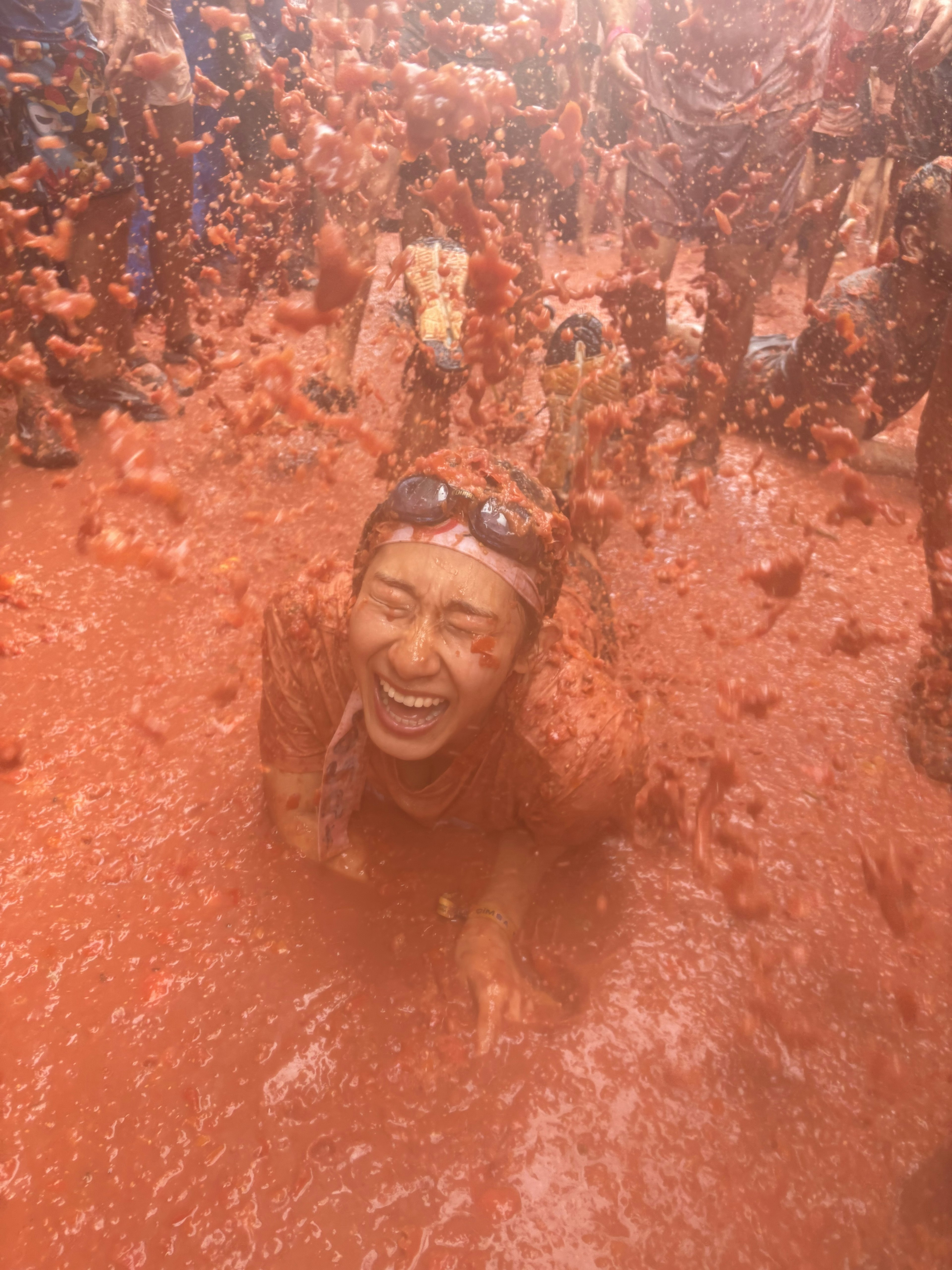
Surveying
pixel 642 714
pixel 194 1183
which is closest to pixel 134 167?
pixel 642 714

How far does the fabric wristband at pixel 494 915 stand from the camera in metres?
1.83

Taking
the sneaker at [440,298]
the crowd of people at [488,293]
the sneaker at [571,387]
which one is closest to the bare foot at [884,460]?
the crowd of people at [488,293]

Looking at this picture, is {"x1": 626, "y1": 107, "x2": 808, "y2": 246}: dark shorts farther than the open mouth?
Yes

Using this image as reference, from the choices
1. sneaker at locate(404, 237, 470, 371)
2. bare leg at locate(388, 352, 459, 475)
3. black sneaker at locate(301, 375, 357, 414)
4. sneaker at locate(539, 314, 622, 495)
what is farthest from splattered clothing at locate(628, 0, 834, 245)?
black sneaker at locate(301, 375, 357, 414)

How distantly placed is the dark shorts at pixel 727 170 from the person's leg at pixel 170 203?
2038 millimetres

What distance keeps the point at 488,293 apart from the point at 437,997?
8.80ft

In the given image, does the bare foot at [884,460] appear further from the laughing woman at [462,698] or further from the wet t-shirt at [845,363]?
the laughing woman at [462,698]

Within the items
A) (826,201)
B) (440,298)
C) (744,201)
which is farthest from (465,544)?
(826,201)

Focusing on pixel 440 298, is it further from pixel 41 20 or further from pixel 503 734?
pixel 503 734

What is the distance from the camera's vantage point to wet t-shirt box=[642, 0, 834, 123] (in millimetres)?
3312

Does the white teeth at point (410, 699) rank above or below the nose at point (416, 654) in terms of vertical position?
below

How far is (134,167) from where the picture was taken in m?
3.46

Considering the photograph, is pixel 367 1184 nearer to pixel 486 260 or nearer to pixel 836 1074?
pixel 836 1074

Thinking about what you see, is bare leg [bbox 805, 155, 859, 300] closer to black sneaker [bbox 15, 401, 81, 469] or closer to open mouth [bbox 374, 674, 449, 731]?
black sneaker [bbox 15, 401, 81, 469]
